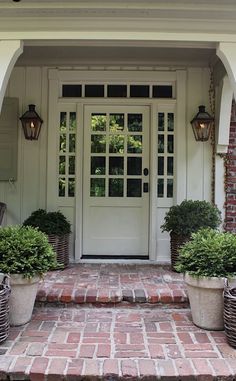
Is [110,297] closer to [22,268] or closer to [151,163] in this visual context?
[22,268]

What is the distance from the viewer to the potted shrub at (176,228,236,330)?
2.65 meters

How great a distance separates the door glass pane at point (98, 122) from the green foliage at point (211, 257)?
6.78ft

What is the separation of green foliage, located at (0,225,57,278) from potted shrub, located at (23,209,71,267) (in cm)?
98

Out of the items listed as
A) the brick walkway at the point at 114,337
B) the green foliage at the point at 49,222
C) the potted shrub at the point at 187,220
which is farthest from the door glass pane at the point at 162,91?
the brick walkway at the point at 114,337

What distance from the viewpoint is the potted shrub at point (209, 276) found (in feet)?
8.70

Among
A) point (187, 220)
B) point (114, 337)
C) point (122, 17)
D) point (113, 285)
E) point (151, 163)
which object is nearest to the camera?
point (114, 337)

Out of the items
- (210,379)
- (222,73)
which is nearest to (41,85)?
(222,73)

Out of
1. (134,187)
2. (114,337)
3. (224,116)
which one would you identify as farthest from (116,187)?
(114,337)

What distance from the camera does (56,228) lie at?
392cm

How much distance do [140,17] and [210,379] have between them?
261 centimetres

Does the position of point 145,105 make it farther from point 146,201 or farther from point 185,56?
point 146,201

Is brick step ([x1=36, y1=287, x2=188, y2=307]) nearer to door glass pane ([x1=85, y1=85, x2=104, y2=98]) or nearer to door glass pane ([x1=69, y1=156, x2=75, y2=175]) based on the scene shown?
door glass pane ([x1=69, y1=156, x2=75, y2=175])

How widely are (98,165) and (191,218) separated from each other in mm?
1293

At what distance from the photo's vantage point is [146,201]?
4.42 metres
